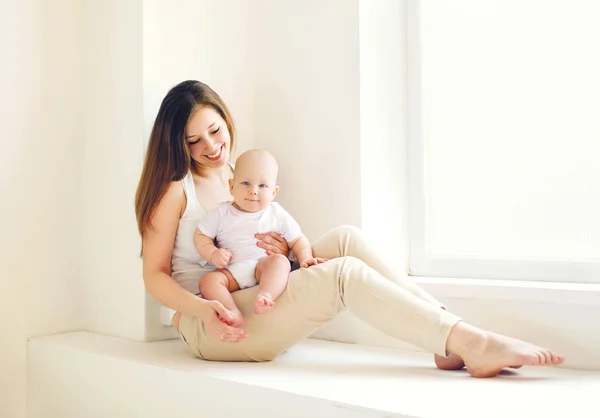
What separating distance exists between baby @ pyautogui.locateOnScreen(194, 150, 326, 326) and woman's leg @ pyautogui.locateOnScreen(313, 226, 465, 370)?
0.05 metres

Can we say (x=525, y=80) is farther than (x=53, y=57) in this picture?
No

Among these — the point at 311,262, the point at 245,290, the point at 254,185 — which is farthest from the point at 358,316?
the point at 254,185

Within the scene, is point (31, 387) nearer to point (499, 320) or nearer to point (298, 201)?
point (298, 201)

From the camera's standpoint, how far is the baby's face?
1.48 meters

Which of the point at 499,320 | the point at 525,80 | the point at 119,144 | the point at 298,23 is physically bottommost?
the point at 499,320

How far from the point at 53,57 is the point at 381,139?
3.39 feet

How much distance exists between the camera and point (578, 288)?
56.7 inches

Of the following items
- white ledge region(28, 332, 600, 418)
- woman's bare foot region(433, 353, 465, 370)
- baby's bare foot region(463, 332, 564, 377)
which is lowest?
white ledge region(28, 332, 600, 418)

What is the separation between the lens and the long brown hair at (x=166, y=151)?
5.16ft

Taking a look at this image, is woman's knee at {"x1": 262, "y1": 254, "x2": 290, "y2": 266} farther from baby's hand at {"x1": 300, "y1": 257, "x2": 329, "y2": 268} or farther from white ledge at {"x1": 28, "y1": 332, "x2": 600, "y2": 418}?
white ledge at {"x1": 28, "y1": 332, "x2": 600, "y2": 418}

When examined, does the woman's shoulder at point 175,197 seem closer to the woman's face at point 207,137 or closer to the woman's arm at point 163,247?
the woman's arm at point 163,247

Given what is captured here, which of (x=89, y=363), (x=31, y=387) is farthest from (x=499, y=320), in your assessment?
(x=31, y=387)

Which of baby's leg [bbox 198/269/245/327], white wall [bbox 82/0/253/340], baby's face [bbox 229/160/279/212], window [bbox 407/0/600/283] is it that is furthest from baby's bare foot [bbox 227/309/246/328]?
window [bbox 407/0/600/283]

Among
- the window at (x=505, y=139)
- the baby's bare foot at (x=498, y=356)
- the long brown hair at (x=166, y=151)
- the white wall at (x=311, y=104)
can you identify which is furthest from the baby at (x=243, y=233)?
the window at (x=505, y=139)
